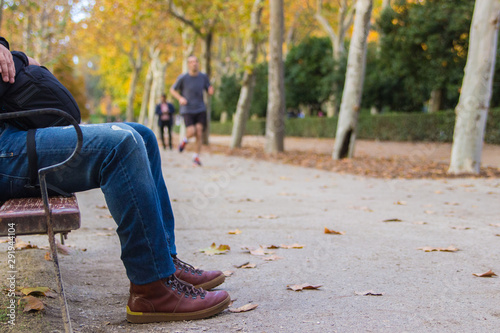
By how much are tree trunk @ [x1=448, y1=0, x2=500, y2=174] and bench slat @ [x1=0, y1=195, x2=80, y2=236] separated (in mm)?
9283

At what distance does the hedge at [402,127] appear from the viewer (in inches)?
730

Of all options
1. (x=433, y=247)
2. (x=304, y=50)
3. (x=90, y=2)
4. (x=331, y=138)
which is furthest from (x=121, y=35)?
(x=433, y=247)

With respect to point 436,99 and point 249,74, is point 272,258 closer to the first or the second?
point 249,74

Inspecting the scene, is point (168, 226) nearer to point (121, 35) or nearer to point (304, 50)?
point (304, 50)

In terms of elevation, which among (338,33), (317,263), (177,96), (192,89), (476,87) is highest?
(338,33)

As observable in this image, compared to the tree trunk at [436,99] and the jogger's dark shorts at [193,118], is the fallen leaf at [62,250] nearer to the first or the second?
the jogger's dark shorts at [193,118]

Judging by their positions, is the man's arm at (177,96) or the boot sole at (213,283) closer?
the boot sole at (213,283)

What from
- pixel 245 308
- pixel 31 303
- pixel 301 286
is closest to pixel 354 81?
pixel 301 286

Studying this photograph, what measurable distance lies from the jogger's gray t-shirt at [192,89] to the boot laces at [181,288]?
9.88 m

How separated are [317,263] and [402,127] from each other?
64.3ft

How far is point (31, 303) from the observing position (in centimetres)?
251

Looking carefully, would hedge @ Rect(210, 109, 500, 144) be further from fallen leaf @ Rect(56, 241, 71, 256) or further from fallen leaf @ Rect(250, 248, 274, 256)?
fallen leaf @ Rect(56, 241, 71, 256)

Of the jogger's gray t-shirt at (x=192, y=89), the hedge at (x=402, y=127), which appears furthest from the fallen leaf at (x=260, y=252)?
the hedge at (x=402, y=127)

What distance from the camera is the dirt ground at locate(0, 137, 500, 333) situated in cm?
246
